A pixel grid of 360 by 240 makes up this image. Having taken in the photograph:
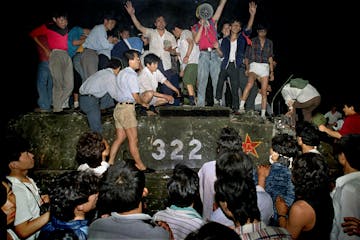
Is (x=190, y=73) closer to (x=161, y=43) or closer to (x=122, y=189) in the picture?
(x=161, y=43)

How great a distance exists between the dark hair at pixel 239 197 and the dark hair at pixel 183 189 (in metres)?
0.37

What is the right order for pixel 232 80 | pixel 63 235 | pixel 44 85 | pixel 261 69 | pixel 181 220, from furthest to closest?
pixel 232 80 < pixel 261 69 < pixel 44 85 < pixel 181 220 < pixel 63 235

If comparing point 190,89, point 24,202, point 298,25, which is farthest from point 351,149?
point 298,25

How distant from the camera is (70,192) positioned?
2.90 meters

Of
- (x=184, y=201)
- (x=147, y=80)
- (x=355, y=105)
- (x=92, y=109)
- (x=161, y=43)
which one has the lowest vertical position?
(x=184, y=201)

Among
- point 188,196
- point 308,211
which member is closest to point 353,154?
point 308,211

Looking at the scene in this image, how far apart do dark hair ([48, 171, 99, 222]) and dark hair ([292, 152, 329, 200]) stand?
73.9 inches

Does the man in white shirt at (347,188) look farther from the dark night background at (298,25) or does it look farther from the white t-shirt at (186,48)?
the dark night background at (298,25)

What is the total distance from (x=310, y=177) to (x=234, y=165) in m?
0.74

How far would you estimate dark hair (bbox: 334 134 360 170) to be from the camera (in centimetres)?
371

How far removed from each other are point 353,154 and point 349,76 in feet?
28.7

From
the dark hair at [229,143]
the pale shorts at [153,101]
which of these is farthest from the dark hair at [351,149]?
the pale shorts at [153,101]

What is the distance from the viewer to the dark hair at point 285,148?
4.20m

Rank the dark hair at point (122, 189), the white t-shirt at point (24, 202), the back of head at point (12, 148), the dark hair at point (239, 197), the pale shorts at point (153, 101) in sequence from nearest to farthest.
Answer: the dark hair at point (239, 197), the dark hair at point (122, 189), the white t-shirt at point (24, 202), the back of head at point (12, 148), the pale shorts at point (153, 101)
